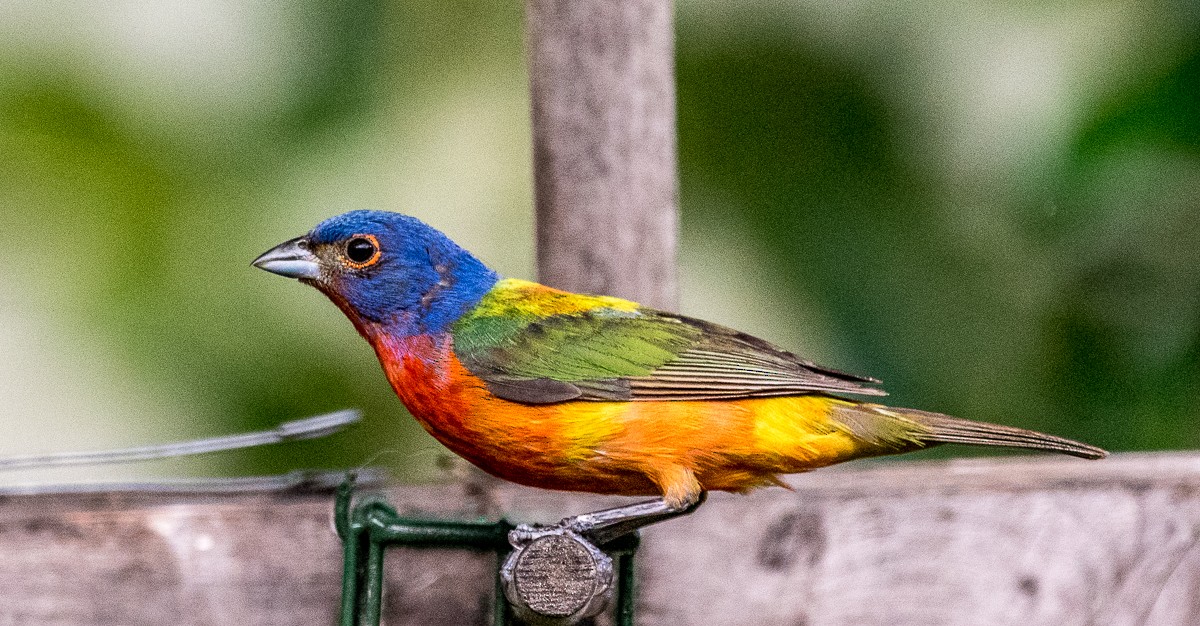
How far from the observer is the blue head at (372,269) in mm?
2463

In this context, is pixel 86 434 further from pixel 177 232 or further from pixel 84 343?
pixel 177 232

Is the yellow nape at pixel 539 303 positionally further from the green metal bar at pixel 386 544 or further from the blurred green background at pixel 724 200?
the blurred green background at pixel 724 200

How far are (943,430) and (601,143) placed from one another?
103cm

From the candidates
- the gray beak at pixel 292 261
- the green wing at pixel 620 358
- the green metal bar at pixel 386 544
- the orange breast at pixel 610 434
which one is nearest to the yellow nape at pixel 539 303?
the green wing at pixel 620 358

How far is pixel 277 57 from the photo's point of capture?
4.02 metres

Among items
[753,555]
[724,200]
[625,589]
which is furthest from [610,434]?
[724,200]

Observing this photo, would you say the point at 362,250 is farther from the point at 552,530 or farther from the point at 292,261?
the point at 552,530

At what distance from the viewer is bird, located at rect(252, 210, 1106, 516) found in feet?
7.47

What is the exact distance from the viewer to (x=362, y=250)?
8.13 feet

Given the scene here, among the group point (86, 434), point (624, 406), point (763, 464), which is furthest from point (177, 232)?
point (763, 464)

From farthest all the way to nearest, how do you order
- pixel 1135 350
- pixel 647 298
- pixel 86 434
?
1. pixel 86 434
2. pixel 1135 350
3. pixel 647 298

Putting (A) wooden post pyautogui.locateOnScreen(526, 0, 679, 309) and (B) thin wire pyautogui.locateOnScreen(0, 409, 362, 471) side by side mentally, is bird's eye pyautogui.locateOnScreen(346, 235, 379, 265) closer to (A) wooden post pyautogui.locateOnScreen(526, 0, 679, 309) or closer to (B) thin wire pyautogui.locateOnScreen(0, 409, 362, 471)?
(B) thin wire pyautogui.locateOnScreen(0, 409, 362, 471)

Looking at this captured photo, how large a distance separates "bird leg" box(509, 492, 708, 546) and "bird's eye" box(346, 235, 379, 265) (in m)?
0.64

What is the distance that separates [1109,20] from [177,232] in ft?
10.5
